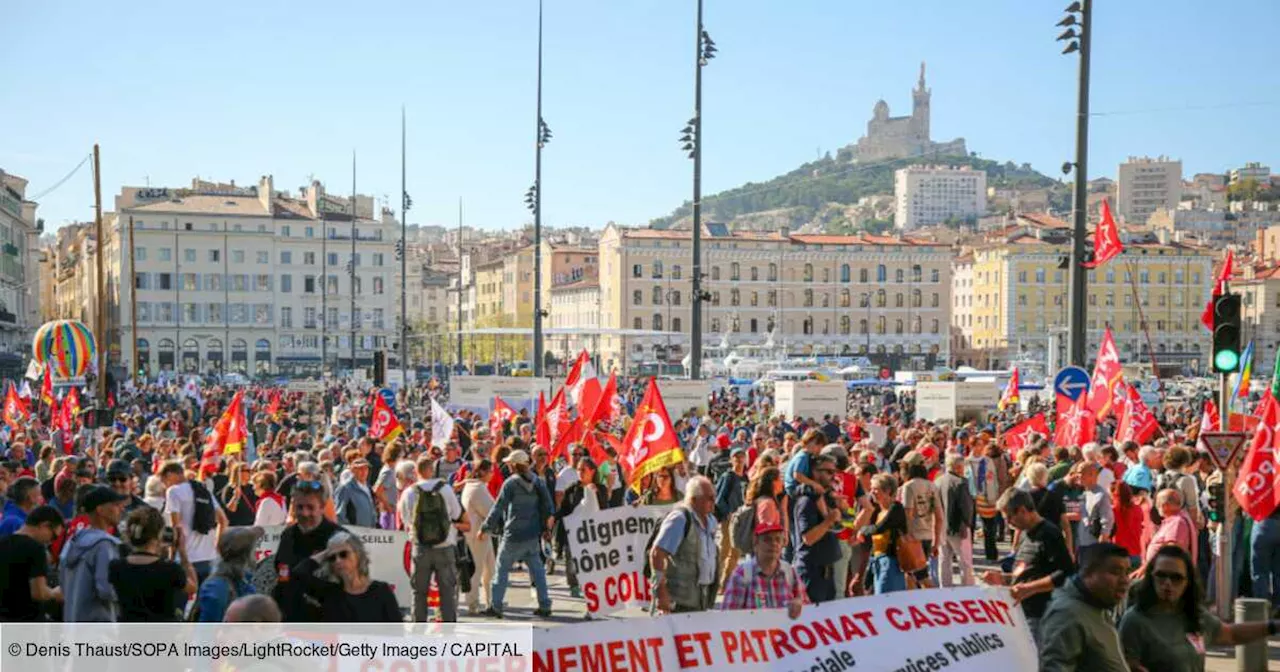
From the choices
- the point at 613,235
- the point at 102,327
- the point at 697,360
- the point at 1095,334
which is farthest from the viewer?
the point at 1095,334

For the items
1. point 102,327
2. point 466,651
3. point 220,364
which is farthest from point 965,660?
point 220,364

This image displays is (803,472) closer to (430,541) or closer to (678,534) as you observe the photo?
(678,534)

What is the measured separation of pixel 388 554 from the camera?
10.3m

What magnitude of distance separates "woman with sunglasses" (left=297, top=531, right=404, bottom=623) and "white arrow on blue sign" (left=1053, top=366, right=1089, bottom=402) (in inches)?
449

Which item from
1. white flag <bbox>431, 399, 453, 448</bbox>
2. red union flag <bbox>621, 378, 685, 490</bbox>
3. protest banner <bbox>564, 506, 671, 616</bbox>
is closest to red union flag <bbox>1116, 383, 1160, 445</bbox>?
red union flag <bbox>621, 378, 685, 490</bbox>

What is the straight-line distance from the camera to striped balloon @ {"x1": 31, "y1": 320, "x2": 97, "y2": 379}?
2823 cm

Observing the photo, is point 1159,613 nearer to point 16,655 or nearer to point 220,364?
point 16,655

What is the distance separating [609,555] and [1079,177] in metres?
7.51

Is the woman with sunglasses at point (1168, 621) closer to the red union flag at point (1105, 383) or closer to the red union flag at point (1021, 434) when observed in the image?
the red union flag at point (1105, 383)

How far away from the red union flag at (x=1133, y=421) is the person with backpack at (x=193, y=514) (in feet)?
36.9

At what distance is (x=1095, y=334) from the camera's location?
120 metres

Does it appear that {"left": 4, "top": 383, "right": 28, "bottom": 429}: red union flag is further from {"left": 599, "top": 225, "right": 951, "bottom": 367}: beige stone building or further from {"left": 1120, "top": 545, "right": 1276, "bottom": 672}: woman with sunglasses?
{"left": 599, "top": 225, "right": 951, "bottom": 367}: beige stone building

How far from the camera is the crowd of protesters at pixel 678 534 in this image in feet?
19.7

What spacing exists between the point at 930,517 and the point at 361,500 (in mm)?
4386
